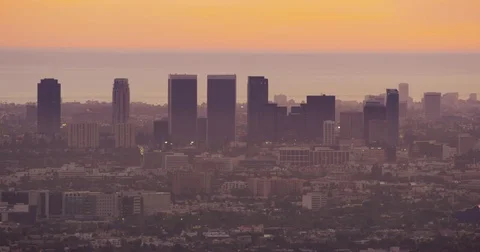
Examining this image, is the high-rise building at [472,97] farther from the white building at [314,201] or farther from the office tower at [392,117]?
the white building at [314,201]

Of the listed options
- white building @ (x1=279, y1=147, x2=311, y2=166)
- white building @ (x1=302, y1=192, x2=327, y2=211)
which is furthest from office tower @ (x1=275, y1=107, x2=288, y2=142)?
white building @ (x1=302, y1=192, x2=327, y2=211)

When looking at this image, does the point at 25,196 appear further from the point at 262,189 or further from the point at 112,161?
the point at 112,161

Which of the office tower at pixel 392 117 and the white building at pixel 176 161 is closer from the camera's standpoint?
the white building at pixel 176 161

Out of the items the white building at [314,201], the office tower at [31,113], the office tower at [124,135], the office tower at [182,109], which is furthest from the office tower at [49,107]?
the white building at [314,201]

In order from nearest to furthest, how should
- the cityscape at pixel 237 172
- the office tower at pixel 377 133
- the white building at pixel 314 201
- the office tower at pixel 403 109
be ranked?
the cityscape at pixel 237 172
the white building at pixel 314 201
the office tower at pixel 377 133
the office tower at pixel 403 109

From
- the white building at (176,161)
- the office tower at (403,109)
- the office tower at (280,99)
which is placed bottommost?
Result: the white building at (176,161)

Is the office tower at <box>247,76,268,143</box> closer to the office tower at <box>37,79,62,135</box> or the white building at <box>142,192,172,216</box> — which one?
the office tower at <box>37,79,62,135</box>

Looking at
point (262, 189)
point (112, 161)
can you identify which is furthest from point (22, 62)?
point (262, 189)
